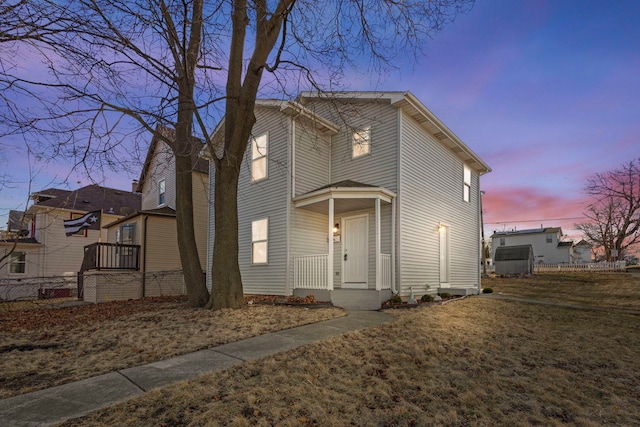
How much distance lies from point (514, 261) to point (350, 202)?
2276 cm

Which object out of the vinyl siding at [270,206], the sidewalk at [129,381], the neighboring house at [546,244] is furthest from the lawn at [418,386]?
the neighboring house at [546,244]

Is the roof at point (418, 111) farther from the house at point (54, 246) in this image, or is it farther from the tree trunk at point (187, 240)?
the house at point (54, 246)

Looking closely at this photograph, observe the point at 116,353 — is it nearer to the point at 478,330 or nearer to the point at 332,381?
the point at 332,381

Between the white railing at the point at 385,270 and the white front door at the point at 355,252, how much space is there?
2.03ft

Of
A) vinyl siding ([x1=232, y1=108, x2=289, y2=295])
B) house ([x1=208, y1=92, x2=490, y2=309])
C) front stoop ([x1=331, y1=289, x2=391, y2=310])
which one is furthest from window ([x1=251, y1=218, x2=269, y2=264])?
front stoop ([x1=331, y1=289, x2=391, y2=310])

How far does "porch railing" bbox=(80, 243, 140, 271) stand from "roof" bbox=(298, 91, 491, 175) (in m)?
9.60

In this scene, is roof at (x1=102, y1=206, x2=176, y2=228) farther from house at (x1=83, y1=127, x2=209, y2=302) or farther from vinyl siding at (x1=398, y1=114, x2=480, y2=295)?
vinyl siding at (x1=398, y1=114, x2=480, y2=295)

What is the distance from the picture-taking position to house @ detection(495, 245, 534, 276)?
26625 mm

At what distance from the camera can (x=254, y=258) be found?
11.8m

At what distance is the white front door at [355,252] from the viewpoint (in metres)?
10.3

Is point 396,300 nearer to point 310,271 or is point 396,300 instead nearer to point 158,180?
point 310,271

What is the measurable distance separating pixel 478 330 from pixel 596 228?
3990 centimetres

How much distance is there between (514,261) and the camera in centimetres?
2706

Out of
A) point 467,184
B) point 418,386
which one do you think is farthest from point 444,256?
point 418,386
